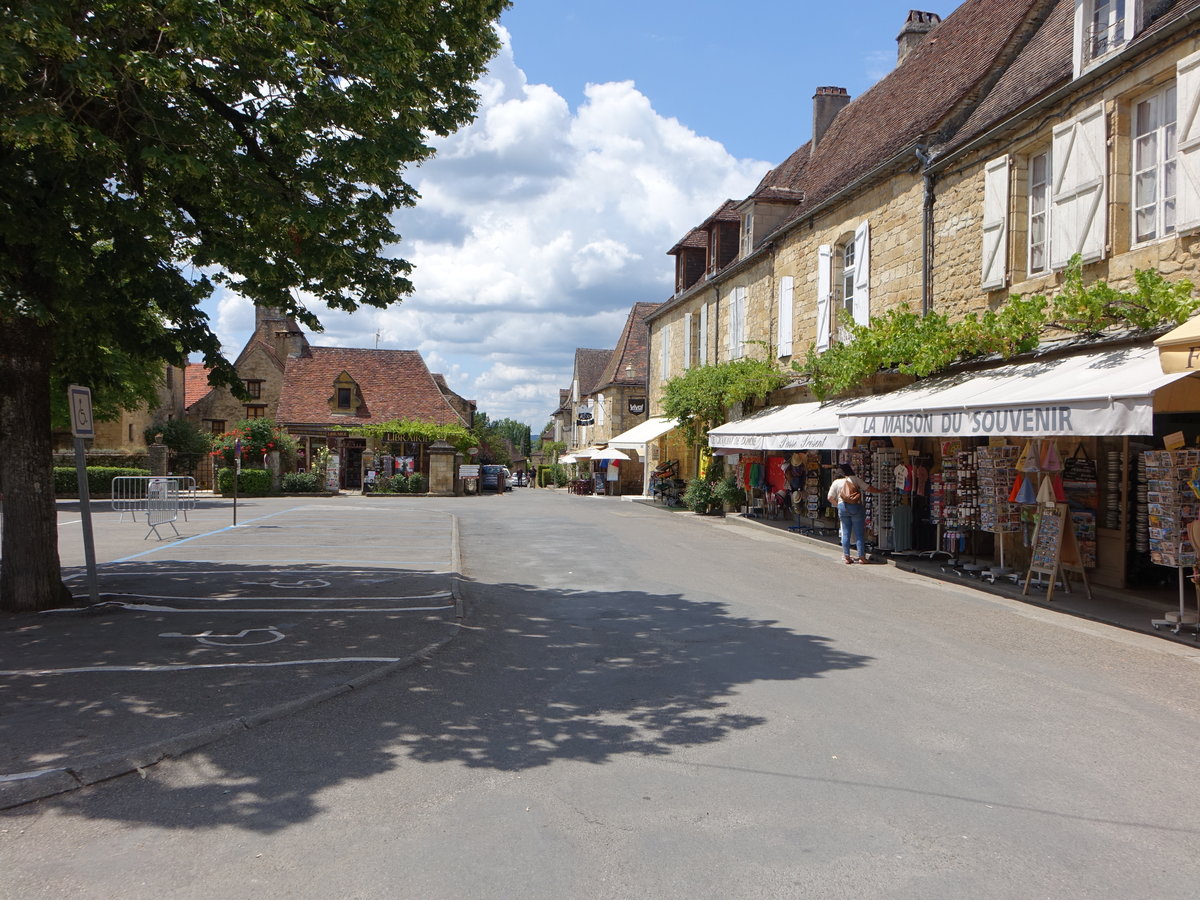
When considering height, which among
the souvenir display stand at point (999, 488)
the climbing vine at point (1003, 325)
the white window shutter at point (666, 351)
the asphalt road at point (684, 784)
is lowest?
the asphalt road at point (684, 784)

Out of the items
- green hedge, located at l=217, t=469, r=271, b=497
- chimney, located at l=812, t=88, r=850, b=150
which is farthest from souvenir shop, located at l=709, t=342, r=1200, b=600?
green hedge, located at l=217, t=469, r=271, b=497

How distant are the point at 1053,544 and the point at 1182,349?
339 cm

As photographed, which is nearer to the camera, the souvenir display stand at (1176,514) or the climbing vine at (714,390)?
the souvenir display stand at (1176,514)

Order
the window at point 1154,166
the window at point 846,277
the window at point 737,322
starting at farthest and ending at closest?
the window at point 737,322 → the window at point 846,277 → the window at point 1154,166

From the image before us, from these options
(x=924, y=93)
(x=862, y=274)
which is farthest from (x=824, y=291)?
(x=924, y=93)

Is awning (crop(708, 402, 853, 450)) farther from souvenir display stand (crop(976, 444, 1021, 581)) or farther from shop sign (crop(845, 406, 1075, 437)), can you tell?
souvenir display stand (crop(976, 444, 1021, 581))

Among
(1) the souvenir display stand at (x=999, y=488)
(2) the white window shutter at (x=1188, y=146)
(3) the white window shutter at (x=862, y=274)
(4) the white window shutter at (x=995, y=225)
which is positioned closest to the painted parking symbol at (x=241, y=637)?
(1) the souvenir display stand at (x=999, y=488)

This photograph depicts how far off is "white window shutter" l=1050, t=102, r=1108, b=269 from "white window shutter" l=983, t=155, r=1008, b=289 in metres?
0.90

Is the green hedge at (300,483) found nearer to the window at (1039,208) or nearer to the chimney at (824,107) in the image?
the chimney at (824,107)

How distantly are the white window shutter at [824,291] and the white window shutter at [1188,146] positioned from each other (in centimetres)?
897

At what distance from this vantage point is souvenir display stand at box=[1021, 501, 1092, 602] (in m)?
9.80

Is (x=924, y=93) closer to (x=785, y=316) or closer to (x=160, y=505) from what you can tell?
(x=785, y=316)

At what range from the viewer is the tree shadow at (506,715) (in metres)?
4.05

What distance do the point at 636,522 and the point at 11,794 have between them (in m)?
18.2
